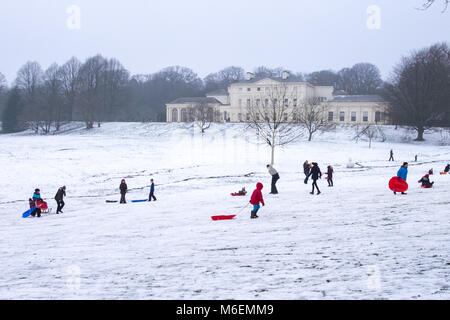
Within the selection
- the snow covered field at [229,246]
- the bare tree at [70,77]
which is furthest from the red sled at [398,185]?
the bare tree at [70,77]

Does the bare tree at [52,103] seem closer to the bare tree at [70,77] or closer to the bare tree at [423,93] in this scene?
the bare tree at [70,77]

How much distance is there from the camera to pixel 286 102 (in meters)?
94.2

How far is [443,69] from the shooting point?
234ft

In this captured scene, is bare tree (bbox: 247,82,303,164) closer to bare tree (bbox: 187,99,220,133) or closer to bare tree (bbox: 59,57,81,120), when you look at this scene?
bare tree (bbox: 187,99,220,133)

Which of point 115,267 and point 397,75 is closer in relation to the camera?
point 115,267

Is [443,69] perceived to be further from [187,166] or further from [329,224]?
[329,224]

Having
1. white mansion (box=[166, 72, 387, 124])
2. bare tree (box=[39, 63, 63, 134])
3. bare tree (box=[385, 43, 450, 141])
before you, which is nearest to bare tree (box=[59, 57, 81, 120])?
bare tree (box=[39, 63, 63, 134])

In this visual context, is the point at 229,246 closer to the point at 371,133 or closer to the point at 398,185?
the point at 398,185

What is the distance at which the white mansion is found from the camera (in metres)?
88.5

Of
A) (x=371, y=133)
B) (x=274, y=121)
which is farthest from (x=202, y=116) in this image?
(x=274, y=121)

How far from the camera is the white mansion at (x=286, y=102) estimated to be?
290ft
